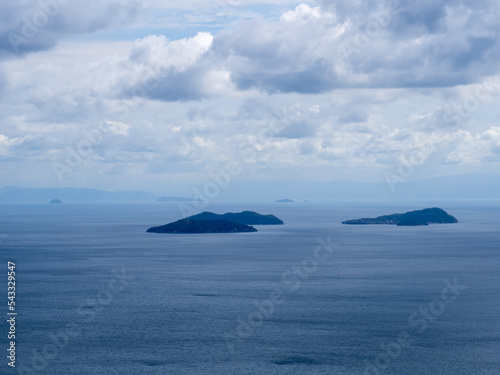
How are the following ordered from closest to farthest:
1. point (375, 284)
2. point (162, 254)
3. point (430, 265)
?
point (375, 284), point (430, 265), point (162, 254)

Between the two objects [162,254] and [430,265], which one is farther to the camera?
[162,254]

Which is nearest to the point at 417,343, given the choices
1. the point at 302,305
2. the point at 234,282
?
the point at 302,305

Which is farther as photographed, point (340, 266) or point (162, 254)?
point (162, 254)

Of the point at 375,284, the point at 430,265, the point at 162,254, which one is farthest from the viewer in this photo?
the point at 162,254

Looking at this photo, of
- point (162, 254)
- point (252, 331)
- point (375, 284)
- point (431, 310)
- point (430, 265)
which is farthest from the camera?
point (162, 254)

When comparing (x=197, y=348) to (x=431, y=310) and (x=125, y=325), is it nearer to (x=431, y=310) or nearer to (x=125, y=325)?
(x=125, y=325)

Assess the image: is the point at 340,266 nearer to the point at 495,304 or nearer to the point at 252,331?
the point at 495,304

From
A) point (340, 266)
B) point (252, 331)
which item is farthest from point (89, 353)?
point (340, 266)

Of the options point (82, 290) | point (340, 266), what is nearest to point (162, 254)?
point (340, 266)

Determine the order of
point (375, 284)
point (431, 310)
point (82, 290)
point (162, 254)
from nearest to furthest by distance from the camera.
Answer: point (431, 310)
point (82, 290)
point (375, 284)
point (162, 254)
